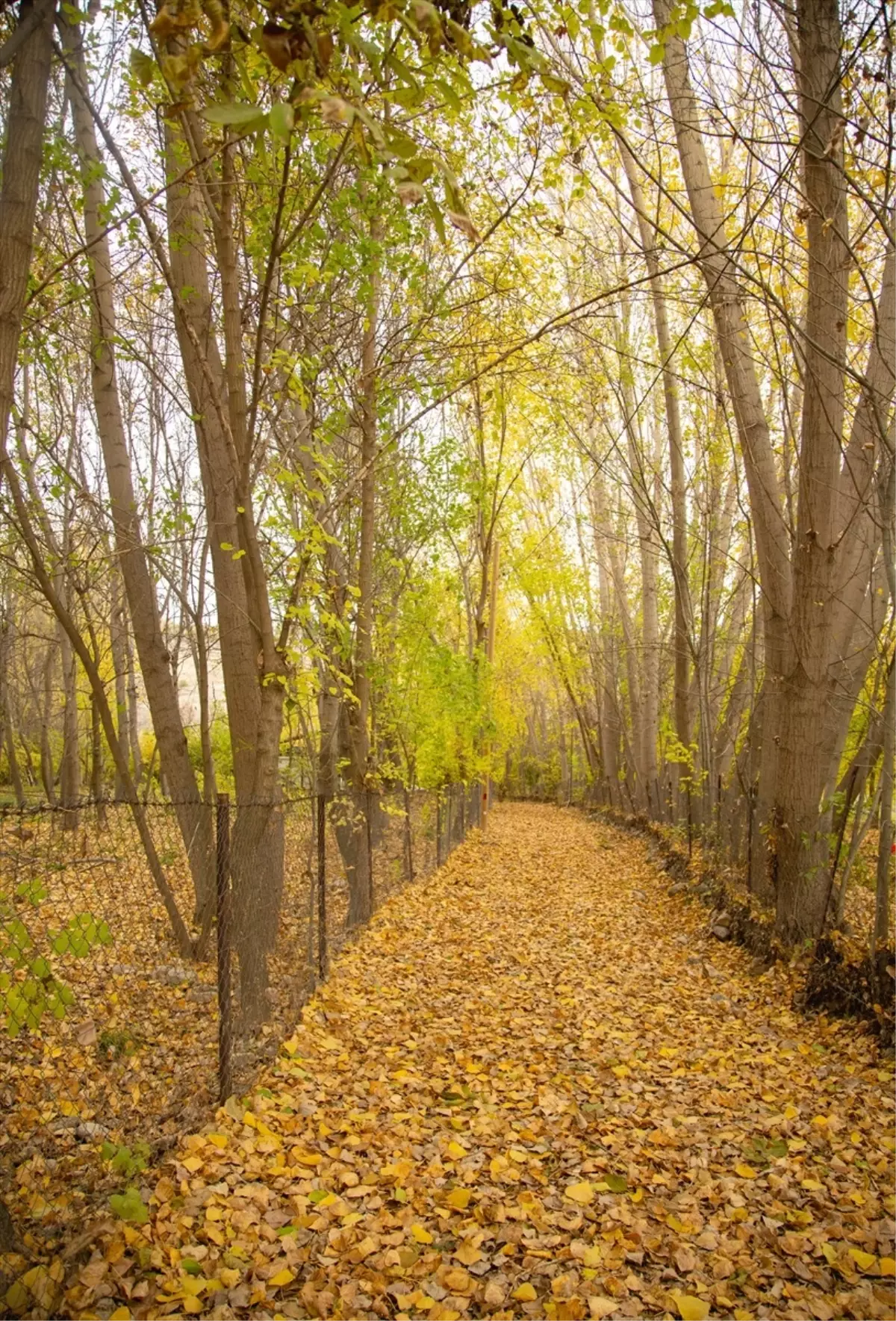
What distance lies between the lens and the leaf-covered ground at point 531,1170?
8.70 feet

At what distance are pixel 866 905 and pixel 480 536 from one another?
36.7 ft

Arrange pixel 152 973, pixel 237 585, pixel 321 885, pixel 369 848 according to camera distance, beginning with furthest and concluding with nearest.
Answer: pixel 369 848
pixel 152 973
pixel 237 585
pixel 321 885

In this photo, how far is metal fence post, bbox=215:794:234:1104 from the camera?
381 cm

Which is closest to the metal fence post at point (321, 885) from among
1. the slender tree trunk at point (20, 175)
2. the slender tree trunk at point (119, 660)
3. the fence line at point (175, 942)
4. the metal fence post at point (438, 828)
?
the fence line at point (175, 942)

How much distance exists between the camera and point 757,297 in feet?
14.5

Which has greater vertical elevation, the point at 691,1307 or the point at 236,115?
the point at 236,115

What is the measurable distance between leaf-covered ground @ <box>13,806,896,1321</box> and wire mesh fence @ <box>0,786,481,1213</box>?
15.1 inches

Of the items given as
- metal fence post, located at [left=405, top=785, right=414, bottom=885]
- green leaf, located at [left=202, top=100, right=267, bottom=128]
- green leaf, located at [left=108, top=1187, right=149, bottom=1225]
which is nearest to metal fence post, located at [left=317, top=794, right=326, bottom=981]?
green leaf, located at [left=108, top=1187, right=149, bottom=1225]

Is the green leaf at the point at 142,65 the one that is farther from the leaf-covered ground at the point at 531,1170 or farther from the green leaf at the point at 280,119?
the leaf-covered ground at the point at 531,1170

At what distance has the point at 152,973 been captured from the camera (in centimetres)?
653

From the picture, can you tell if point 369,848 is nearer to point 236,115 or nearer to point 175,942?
point 175,942

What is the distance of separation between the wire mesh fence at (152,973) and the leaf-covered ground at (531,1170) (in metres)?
0.38

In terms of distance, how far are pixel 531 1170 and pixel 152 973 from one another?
4.21 m

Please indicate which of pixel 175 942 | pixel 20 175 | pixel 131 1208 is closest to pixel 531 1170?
pixel 131 1208
